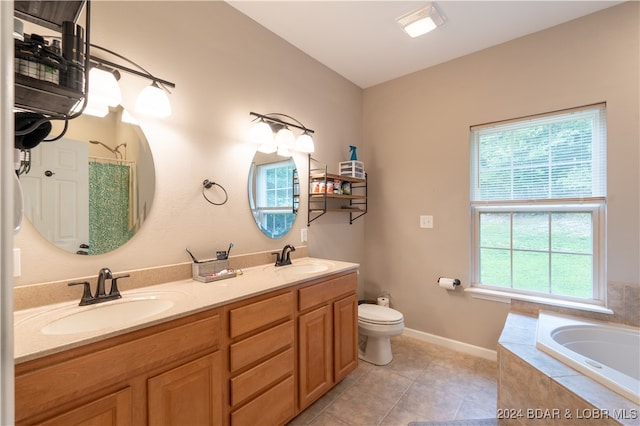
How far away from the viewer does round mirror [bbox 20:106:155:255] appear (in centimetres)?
120

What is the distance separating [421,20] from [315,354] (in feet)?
7.96

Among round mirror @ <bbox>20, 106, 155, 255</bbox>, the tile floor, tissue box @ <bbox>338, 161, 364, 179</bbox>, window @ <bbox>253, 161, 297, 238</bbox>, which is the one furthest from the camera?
tissue box @ <bbox>338, 161, 364, 179</bbox>

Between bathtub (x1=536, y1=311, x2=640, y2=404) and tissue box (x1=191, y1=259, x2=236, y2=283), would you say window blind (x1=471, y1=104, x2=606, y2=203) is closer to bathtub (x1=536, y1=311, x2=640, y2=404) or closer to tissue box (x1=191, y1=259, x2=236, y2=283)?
bathtub (x1=536, y1=311, x2=640, y2=404)

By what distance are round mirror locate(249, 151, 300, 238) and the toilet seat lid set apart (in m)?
0.97

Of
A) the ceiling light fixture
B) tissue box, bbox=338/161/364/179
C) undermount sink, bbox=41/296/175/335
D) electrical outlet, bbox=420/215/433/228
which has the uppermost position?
the ceiling light fixture

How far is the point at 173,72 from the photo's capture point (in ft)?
5.34

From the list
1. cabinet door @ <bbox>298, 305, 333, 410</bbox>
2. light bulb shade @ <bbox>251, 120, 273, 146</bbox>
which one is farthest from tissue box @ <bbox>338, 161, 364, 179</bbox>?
cabinet door @ <bbox>298, 305, 333, 410</bbox>

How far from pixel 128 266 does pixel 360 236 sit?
88.4 inches

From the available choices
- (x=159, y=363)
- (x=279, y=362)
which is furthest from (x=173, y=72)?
(x=279, y=362)

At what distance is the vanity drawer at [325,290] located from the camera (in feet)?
5.47

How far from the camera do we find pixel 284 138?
217 cm

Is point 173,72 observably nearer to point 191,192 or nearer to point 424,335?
point 191,192

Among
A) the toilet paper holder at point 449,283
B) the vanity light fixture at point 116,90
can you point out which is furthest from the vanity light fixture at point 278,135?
the toilet paper holder at point 449,283

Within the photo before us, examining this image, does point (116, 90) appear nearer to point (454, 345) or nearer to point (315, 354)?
point (315, 354)
